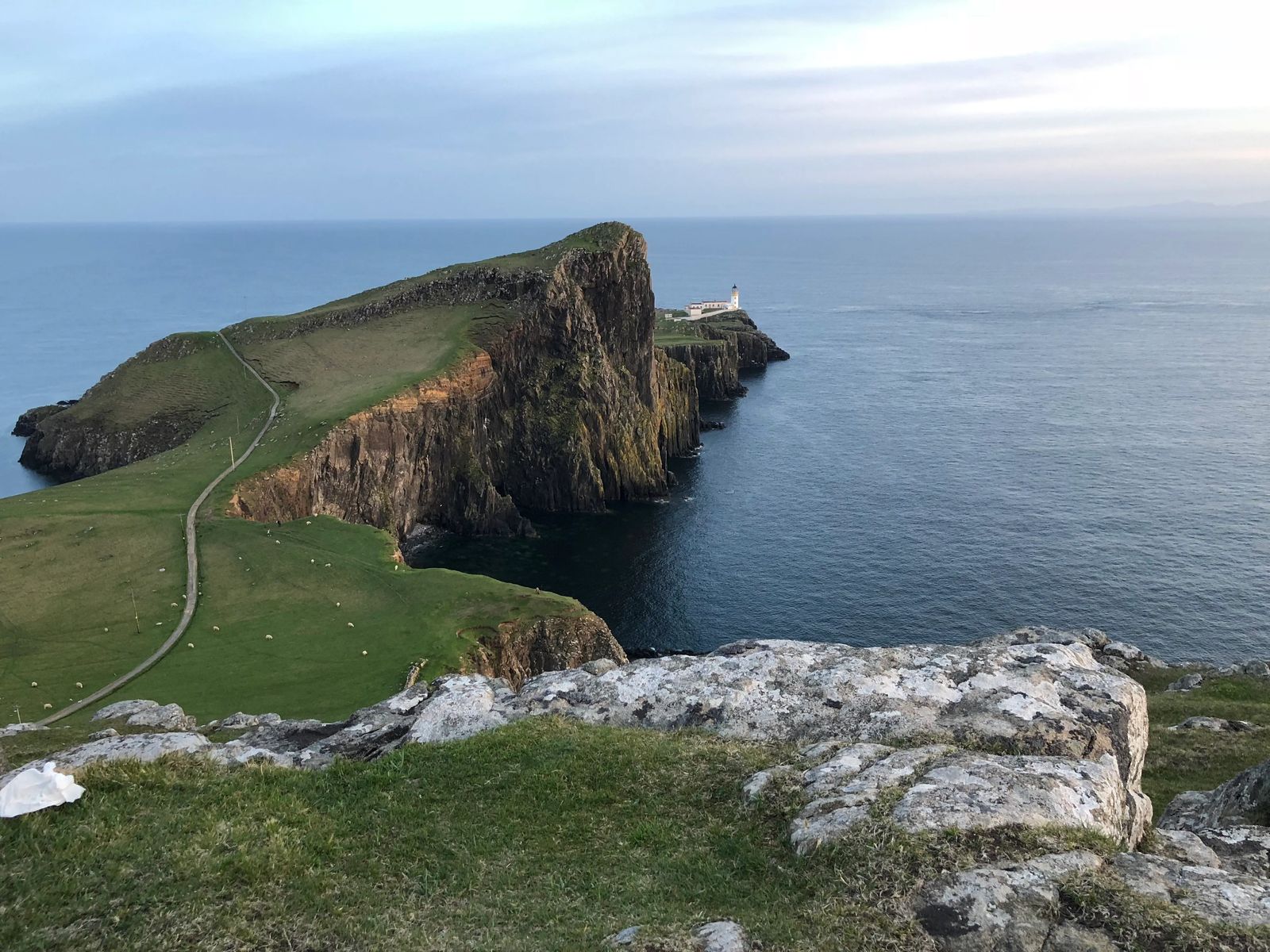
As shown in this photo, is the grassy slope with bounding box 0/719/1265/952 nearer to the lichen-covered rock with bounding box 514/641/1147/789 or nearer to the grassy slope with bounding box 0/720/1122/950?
the grassy slope with bounding box 0/720/1122/950

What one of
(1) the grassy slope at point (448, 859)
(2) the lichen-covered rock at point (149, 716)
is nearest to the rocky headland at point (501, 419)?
(2) the lichen-covered rock at point (149, 716)

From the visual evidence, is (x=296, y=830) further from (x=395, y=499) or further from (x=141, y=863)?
(x=395, y=499)

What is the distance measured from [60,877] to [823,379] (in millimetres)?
165210

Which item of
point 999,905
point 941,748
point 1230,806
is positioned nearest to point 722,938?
point 999,905

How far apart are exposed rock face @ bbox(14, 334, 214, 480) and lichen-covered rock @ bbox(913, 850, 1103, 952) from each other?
356ft

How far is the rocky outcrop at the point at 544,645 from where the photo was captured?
49469mm

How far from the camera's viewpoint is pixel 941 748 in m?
17.3

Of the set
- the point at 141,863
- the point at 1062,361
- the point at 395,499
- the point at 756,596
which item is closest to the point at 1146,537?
the point at 756,596

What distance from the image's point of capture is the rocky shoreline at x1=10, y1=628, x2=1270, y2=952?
12656mm

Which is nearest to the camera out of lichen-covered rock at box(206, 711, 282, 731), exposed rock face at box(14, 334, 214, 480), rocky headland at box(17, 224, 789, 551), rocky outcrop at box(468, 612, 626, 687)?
lichen-covered rock at box(206, 711, 282, 731)

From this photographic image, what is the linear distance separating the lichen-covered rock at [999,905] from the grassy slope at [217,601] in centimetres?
3345

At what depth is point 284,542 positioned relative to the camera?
62750 mm

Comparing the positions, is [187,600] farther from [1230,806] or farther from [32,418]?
[32,418]

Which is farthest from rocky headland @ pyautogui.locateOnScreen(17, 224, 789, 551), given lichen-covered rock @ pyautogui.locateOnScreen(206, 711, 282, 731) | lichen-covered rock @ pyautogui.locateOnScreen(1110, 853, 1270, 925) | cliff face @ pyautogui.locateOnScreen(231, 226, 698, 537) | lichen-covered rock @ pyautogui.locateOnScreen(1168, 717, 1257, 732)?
lichen-covered rock @ pyautogui.locateOnScreen(1110, 853, 1270, 925)
